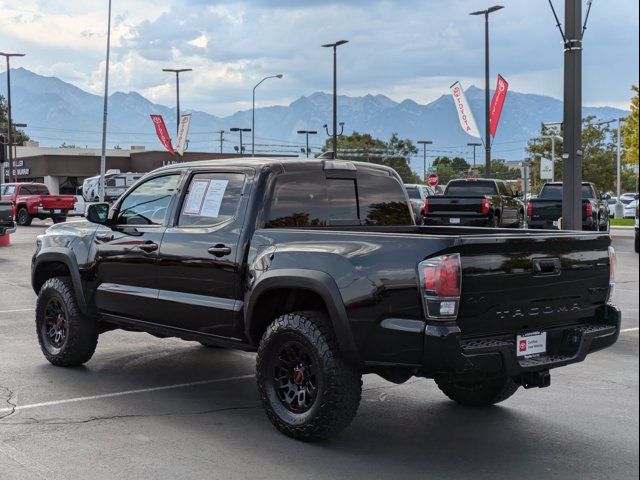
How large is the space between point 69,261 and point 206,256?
1.95 meters

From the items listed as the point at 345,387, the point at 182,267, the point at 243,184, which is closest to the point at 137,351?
the point at 182,267

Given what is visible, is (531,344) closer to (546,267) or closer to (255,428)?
(546,267)

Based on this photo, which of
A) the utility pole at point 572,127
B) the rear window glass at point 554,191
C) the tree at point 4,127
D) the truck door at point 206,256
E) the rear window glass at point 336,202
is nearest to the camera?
the truck door at point 206,256

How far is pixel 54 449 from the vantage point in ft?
17.2

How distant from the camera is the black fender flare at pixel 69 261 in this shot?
24.3 ft

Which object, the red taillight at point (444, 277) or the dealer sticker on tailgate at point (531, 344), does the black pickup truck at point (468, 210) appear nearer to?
the dealer sticker on tailgate at point (531, 344)

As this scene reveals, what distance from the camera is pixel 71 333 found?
7508 millimetres

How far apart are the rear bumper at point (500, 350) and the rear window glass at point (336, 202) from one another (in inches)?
72.6

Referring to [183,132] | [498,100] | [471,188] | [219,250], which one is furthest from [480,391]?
[183,132]

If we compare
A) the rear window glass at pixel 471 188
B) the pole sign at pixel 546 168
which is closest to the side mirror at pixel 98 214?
the rear window glass at pixel 471 188

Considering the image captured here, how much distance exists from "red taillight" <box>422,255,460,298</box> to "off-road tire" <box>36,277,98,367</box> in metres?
3.96

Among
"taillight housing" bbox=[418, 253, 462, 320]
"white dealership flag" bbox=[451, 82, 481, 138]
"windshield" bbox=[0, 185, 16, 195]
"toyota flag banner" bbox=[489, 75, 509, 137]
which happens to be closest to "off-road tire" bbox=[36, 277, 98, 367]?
"taillight housing" bbox=[418, 253, 462, 320]

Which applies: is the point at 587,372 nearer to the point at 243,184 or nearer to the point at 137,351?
the point at 243,184

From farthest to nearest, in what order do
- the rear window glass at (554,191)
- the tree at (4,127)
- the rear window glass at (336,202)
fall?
1. the tree at (4,127)
2. the rear window glass at (554,191)
3. the rear window glass at (336,202)
